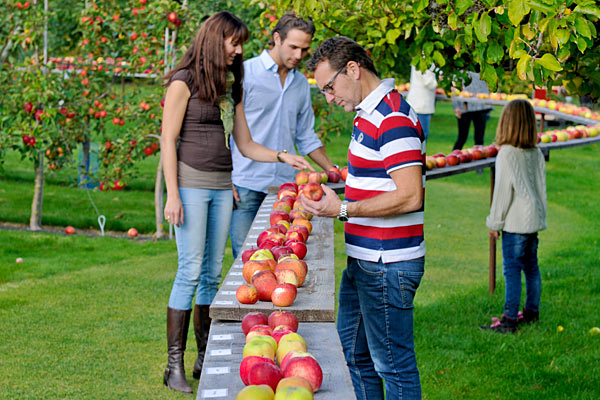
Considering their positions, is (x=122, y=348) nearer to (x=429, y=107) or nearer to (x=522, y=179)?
(x=522, y=179)

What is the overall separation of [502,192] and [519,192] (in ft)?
0.43

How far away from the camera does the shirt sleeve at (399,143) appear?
316 cm

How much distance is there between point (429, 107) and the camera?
12469 mm

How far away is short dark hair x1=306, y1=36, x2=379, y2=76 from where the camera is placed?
11.0 ft

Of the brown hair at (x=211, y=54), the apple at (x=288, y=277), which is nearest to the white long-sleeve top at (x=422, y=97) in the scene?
the brown hair at (x=211, y=54)

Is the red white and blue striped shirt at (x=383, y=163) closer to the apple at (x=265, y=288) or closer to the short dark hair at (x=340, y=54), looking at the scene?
the short dark hair at (x=340, y=54)

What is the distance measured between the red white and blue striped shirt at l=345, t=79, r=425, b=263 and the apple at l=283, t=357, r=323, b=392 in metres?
0.99

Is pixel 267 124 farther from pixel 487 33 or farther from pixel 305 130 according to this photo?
pixel 487 33

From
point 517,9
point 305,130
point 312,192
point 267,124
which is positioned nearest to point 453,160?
point 305,130

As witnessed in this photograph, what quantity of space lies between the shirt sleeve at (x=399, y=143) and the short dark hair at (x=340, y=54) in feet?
1.03

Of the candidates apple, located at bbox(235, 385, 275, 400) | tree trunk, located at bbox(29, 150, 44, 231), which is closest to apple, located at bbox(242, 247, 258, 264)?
apple, located at bbox(235, 385, 275, 400)

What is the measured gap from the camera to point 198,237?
4.64 meters

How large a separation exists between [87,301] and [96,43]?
4539mm

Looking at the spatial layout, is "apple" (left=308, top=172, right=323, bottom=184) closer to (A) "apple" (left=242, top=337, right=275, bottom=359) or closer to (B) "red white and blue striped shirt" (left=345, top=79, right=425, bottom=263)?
(B) "red white and blue striped shirt" (left=345, top=79, right=425, bottom=263)
